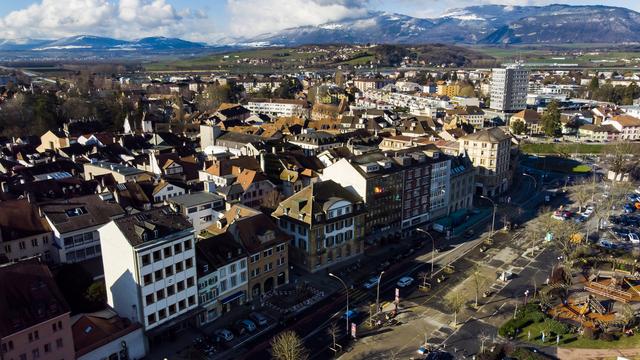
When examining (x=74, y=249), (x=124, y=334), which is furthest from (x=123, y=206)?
(x=124, y=334)

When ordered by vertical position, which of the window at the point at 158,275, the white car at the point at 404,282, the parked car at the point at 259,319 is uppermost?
the window at the point at 158,275

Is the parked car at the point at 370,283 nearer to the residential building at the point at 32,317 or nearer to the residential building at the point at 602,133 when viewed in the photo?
the residential building at the point at 32,317

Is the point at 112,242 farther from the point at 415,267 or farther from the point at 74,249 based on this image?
the point at 415,267

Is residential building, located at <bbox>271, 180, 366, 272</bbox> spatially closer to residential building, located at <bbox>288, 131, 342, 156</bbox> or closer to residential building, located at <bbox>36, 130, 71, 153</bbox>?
residential building, located at <bbox>288, 131, 342, 156</bbox>

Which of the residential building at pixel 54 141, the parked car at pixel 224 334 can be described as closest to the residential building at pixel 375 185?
the parked car at pixel 224 334

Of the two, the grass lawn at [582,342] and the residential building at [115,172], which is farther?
the residential building at [115,172]

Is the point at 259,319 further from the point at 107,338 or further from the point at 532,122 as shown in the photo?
the point at 532,122
